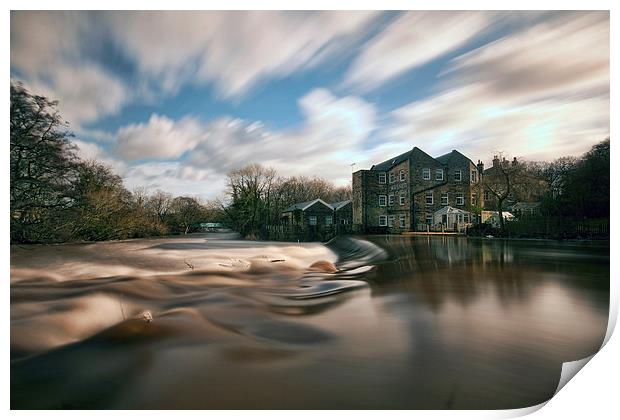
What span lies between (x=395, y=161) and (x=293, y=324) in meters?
1.48

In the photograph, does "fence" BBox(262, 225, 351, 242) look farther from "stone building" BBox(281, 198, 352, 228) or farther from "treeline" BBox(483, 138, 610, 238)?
"treeline" BBox(483, 138, 610, 238)

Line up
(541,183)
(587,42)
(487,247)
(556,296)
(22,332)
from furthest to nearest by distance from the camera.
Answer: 1. (487,247)
2. (541,183)
3. (587,42)
4. (556,296)
5. (22,332)

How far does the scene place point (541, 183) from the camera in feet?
7.76

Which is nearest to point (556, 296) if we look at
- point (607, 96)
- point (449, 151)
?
point (449, 151)

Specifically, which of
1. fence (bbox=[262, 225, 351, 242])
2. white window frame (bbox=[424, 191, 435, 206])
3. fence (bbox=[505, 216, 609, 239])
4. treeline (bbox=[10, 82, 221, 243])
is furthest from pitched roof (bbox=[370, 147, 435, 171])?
treeline (bbox=[10, 82, 221, 243])

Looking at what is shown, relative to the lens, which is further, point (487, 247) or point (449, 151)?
point (487, 247)

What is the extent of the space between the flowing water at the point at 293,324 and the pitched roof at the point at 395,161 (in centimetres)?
61

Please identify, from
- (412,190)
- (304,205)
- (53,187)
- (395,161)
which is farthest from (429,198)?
(53,187)

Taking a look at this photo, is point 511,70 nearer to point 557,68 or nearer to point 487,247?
point 557,68

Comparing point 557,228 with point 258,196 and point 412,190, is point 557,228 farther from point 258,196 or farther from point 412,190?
point 258,196

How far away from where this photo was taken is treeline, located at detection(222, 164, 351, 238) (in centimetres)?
221

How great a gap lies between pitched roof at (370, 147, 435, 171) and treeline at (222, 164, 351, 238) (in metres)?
0.45
